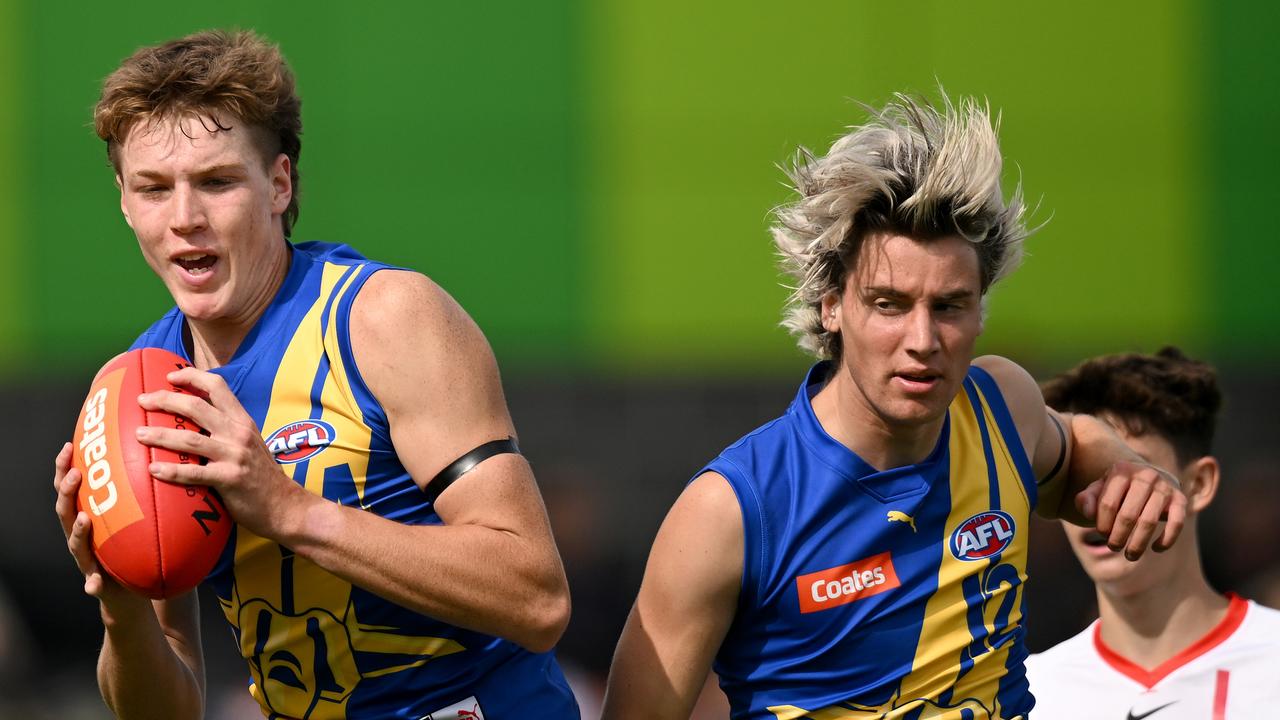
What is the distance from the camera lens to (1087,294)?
12141 millimetres

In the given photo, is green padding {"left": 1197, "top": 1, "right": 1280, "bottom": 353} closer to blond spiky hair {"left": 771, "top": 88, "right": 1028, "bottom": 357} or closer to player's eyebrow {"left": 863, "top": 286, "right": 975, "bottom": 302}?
blond spiky hair {"left": 771, "top": 88, "right": 1028, "bottom": 357}

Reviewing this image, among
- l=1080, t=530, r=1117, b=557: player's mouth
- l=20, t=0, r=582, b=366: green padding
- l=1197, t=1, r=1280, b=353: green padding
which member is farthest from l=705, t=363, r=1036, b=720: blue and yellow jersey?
l=1197, t=1, r=1280, b=353: green padding

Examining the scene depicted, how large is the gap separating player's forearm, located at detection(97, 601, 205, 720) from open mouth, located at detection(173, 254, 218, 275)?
77 centimetres

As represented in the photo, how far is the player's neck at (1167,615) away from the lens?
4383 millimetres

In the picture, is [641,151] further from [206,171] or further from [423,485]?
[423,485]

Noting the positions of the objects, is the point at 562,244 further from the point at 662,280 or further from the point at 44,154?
the point at 44,154

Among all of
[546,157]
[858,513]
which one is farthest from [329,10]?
[858,513]

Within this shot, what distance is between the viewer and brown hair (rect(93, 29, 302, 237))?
3.30m

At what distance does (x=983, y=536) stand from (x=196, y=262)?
196 cm

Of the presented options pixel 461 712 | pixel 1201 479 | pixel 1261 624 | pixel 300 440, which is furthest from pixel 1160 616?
pixel 300 440

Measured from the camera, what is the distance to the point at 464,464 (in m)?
3.06

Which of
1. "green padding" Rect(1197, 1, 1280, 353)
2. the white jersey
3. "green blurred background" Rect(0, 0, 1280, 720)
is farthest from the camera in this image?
"green padding" Rect(1197, 1, 1280, 353)

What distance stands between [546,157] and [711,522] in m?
9.16

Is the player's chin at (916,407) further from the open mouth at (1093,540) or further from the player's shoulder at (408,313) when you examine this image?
the open mouth at (1093,540)
